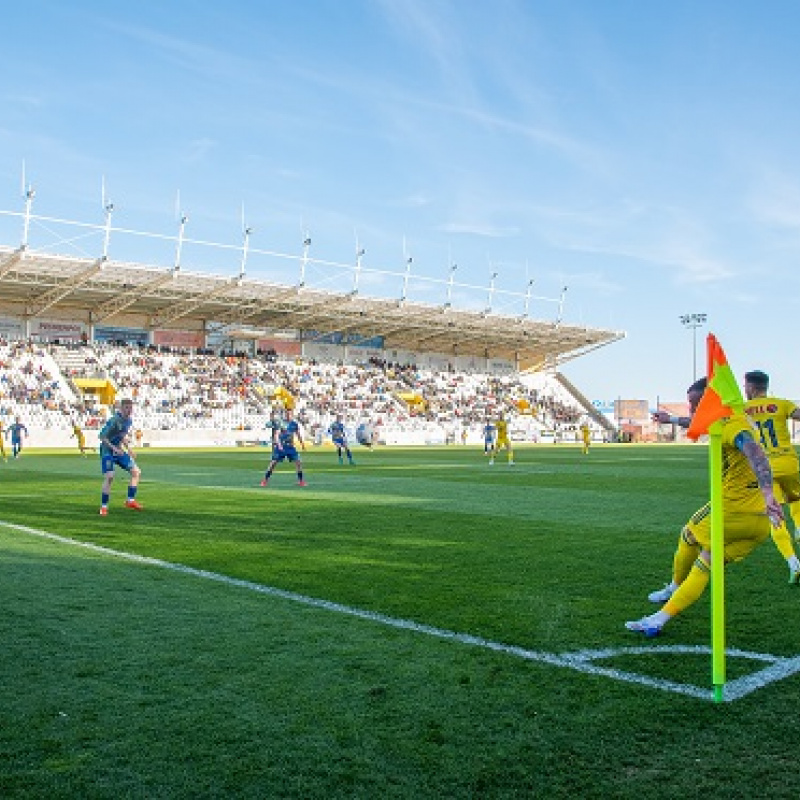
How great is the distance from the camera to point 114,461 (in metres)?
14.6

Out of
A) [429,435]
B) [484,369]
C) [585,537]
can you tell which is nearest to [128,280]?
[429,435]

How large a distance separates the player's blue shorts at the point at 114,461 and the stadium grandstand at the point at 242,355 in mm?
29232

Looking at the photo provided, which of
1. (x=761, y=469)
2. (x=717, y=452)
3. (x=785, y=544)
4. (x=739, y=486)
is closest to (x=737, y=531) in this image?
(x=739, y=486)

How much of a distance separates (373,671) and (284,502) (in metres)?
11.5

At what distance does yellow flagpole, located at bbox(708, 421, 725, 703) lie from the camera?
4629mm

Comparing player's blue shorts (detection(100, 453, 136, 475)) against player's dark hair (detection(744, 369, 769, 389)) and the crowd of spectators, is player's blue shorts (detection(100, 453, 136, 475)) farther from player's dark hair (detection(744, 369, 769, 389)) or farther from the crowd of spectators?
the crowd of spectators

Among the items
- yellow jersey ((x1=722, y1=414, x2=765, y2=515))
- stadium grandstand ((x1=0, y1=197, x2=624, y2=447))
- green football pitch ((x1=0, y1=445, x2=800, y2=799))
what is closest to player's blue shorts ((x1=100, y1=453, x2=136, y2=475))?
green football pitch ((x1=0, y1=445, x2=800, y2=799))

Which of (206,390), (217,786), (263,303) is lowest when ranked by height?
(217,786)

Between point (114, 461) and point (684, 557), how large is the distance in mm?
10669

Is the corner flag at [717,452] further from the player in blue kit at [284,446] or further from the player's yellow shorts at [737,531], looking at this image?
the player in blue kit at [284,446]

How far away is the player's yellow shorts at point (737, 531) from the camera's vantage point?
19.4 feet

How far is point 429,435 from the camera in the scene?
6375cm

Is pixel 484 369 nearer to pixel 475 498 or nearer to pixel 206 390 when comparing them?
pixel 206 390

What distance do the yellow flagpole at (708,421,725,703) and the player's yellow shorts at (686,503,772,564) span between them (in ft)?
3.71
